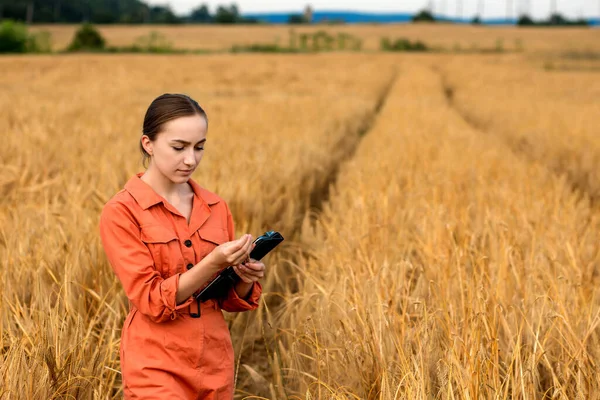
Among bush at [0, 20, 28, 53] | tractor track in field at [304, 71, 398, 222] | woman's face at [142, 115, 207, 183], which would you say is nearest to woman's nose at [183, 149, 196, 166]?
woman's face at [142, 115, 207, 183]

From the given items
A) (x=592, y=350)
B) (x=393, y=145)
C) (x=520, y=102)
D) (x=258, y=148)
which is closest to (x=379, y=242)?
(x=592, y=350)

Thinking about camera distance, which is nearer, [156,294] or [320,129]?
[156,294]

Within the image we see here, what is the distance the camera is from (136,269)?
1.24 meters

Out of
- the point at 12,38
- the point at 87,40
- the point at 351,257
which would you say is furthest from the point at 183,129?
the point at 87,40

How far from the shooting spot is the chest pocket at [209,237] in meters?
1.34

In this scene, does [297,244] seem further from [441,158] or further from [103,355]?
[441,158]

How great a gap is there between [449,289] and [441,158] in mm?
2869

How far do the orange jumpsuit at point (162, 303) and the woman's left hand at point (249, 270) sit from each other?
111 mm

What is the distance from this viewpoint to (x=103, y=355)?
1624 millimetres

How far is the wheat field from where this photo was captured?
1463mm

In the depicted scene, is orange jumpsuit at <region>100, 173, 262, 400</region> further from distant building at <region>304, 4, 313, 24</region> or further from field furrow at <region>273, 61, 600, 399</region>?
distant building at <region>304, 4, 313, 24</region>

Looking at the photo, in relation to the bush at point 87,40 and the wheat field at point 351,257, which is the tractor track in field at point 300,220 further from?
the bush at point 87,40

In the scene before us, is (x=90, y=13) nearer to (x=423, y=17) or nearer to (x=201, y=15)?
(x=201, y=15)

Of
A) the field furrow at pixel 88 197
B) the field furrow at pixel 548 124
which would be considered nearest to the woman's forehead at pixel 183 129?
the field furrow at pixel 88 197
